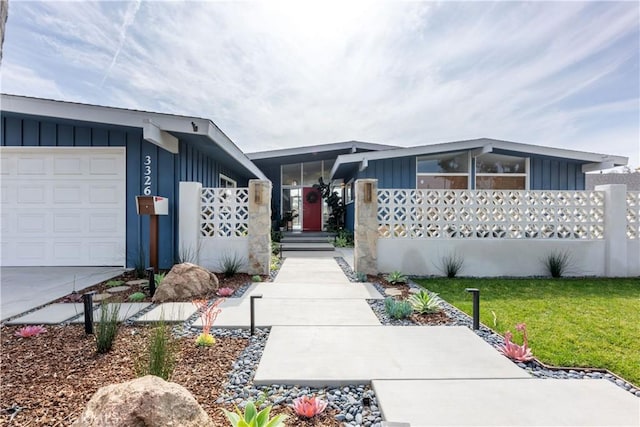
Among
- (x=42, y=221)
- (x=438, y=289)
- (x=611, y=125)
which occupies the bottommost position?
(x=438, y=289)

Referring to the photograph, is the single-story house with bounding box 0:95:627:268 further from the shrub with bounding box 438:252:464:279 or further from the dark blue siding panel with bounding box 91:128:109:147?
Result: the shrub with bounding box 438:252:464:279

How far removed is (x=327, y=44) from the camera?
20.8ft

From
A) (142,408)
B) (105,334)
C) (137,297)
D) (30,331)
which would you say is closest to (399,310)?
(142,408)

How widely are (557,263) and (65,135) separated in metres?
10.3

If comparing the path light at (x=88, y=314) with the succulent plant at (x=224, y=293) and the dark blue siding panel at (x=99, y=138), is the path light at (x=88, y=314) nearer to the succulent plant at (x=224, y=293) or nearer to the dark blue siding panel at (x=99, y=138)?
the succulent plant at (x=224, y=293)

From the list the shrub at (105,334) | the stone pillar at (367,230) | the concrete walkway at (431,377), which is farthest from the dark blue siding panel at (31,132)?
the stone pillar at (367,230)

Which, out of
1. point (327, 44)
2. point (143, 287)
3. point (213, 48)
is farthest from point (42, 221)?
point (327, 44)

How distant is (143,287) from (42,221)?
3544mm

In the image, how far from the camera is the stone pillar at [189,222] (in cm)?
609

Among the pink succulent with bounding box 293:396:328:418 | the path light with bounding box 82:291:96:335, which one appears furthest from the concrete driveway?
the pink succulent with bounding box 293:396:328:418

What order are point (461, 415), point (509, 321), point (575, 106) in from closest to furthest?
point (461, 415)
point (509, 321)
point (575, 106)

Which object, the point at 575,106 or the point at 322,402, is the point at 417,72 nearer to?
the point at 575,106

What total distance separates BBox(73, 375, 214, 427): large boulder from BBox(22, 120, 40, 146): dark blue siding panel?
7.29 metres

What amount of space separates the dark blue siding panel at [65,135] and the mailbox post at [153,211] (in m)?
2.28
